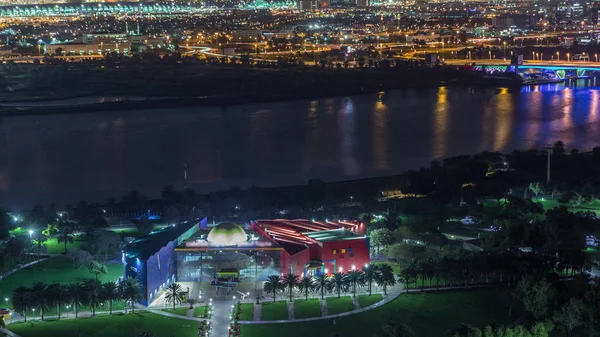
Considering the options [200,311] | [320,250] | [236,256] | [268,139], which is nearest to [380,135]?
[268,139]

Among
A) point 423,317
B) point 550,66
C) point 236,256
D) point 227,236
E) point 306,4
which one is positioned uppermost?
point 306,4

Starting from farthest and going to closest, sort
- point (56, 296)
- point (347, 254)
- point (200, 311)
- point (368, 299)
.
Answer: point (347, 254)
point (368, 299)
point (200, 311)
point (56, 296)

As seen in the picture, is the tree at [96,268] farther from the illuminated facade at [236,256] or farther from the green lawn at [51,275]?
the illuminated facade at [236,256]

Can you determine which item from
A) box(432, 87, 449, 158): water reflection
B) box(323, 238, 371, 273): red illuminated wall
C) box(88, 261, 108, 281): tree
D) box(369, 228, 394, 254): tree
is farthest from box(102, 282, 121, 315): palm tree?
box(432, 87, 449, 158): water reflection

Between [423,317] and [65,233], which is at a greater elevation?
[65,233]

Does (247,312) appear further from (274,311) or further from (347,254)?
(347,254)

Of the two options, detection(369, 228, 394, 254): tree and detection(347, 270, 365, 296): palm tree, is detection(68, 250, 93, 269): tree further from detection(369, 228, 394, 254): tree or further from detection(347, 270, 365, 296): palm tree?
detection(369, 228, 394, 254): tree
